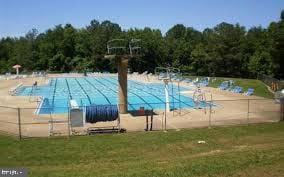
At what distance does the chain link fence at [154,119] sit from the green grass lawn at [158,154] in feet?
4.84

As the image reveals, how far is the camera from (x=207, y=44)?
7712cm

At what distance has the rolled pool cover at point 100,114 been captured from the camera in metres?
20.1

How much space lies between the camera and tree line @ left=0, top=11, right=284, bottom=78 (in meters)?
70.5

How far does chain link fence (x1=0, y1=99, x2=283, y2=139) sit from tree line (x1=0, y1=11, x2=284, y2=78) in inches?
1190

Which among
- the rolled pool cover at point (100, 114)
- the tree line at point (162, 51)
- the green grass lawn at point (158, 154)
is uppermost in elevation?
the tree line at point (162, 51)

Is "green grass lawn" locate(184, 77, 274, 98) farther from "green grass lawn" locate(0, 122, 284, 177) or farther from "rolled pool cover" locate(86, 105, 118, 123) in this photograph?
"rolled pool cover" locate(86, 105, 118, 123)

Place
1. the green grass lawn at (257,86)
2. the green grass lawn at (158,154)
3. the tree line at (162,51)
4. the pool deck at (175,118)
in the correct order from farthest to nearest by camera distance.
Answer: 1. the tree line at (162,51)
2. the green grass lawn at (257,86)
3. the pool deck at (175,118)
4. the green grass lawn at (158,154)

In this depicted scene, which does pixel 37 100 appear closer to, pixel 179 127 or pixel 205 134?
pixel 179 127

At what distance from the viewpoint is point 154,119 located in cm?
2345

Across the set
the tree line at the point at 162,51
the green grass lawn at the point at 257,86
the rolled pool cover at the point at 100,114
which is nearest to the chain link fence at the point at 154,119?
the rolled pool cover at the point at 100,114

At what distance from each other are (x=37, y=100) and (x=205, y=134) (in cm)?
1910

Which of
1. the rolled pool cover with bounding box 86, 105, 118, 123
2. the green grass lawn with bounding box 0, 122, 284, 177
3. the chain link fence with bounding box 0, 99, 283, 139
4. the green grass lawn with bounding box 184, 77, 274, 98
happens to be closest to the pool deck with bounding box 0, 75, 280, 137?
the chain link fence with bounding box 0, 99, 283, 139

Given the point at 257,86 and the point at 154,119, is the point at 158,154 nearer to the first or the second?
the point at 154,119

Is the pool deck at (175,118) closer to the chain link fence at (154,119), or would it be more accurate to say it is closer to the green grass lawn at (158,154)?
the chain link fence at (154,119)
